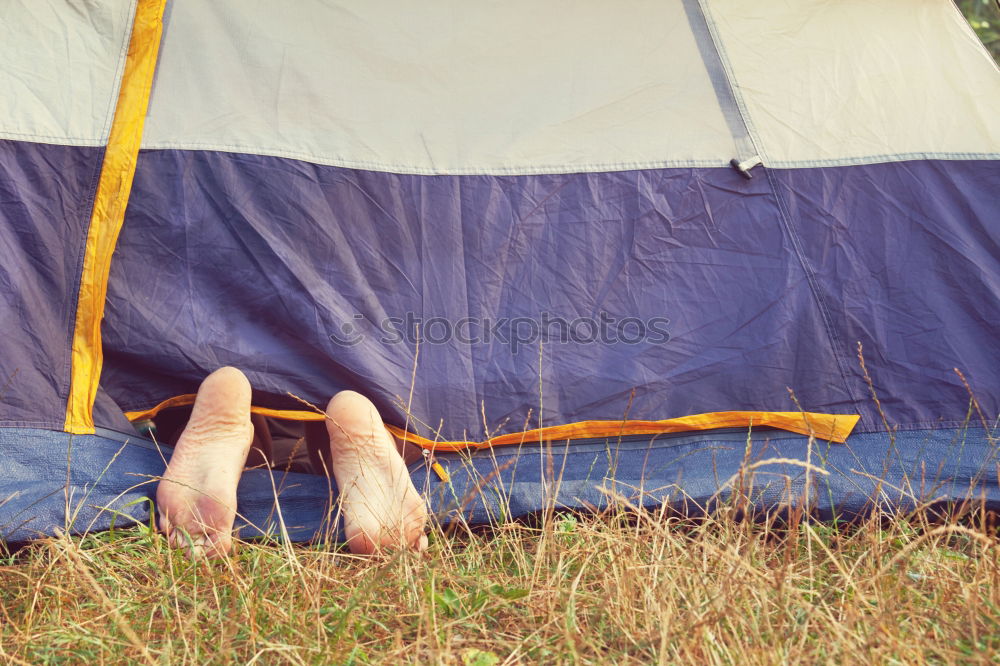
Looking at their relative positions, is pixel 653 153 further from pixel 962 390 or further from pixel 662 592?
pixel 662 592

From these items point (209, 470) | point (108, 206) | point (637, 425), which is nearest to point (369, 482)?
point (209, 470)

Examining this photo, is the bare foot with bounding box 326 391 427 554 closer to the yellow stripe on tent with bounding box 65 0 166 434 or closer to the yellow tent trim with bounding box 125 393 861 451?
the yellow tent trim with bounding box 125 393 861 451

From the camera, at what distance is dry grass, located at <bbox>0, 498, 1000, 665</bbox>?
1.05 meters

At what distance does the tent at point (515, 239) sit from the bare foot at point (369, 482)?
106 millimetres

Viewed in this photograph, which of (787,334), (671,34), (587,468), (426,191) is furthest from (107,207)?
(787,334)

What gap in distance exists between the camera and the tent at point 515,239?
162 cm

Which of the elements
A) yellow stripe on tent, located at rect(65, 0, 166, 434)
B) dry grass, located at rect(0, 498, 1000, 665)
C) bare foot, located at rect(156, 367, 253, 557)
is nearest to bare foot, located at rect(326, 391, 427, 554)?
dry grass, located at rect(0, 498, 1000, 665)

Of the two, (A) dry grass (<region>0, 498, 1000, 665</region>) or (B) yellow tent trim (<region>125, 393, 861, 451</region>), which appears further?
(B) yellow tent trim (<region>125, 393, 861, 451</region>)

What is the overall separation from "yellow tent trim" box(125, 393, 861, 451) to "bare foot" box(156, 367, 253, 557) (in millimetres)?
126

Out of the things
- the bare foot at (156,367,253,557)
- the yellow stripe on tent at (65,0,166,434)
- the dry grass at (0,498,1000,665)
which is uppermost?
the yellow stripe on tent at (65,0,166,434)

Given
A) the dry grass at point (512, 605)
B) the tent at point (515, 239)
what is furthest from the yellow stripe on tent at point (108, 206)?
the dry grass at point (512, 605)

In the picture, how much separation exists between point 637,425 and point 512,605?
566 millimetres

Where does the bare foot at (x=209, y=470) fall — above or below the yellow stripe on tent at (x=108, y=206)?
below

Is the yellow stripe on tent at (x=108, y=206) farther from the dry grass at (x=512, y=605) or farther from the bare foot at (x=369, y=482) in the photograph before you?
the bare foot at (x=369, y=482)
